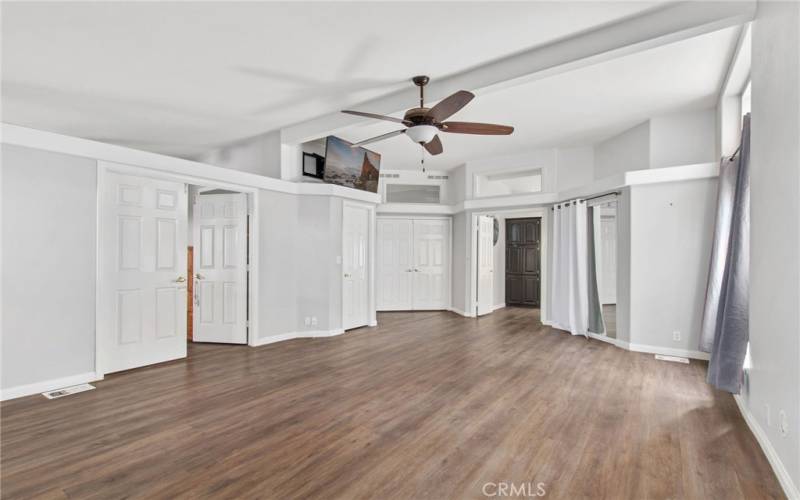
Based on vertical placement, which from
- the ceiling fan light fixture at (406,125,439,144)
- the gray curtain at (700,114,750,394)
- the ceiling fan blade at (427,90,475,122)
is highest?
the ceiling fan blade at (427,90,475,122)

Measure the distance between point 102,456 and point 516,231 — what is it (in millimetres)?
8694

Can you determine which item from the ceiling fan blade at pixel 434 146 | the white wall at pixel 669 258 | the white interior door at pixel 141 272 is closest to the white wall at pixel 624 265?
the white wall at pixel 669 258

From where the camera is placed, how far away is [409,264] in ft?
28.4

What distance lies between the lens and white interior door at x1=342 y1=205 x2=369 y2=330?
6.34 meters

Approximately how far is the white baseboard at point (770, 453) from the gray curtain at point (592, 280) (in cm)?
273

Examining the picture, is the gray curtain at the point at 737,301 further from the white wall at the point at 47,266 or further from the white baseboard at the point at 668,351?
the white wall at the point at 47,266

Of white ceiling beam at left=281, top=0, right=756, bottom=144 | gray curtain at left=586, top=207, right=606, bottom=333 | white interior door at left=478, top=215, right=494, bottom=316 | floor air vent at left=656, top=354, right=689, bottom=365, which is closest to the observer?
white ceiling beam at left=281, top=0, right=756, bottom=144

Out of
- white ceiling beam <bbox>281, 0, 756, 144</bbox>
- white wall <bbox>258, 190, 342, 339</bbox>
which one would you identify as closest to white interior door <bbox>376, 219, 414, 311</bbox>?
white wall <bbox>258, 190, 342, 339</bbox>

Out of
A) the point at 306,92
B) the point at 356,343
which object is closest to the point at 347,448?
the point at 356,343

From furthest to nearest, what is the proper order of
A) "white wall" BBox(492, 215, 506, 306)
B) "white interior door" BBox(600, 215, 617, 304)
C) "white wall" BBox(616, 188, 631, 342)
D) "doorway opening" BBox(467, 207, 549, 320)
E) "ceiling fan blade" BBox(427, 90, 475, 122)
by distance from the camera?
"white wall" BBox(492, 215, 506, 306) < "doorway opening" BBox(467, 207, 549, 320) < "white interior door" BBox(600, 215, 617, 304) < "white wall" BBox(616, 188, 631, 342) < "ceiling fan blade" BBox(427, 90, 475, 122)

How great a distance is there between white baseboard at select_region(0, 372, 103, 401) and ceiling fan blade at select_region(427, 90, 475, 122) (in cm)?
414

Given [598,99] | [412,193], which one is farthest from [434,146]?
[412,193]

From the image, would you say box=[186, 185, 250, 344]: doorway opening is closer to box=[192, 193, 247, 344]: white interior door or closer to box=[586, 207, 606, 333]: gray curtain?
box=[192, 193, 247, 344]: white interior door

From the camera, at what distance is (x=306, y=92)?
4.62 meters
